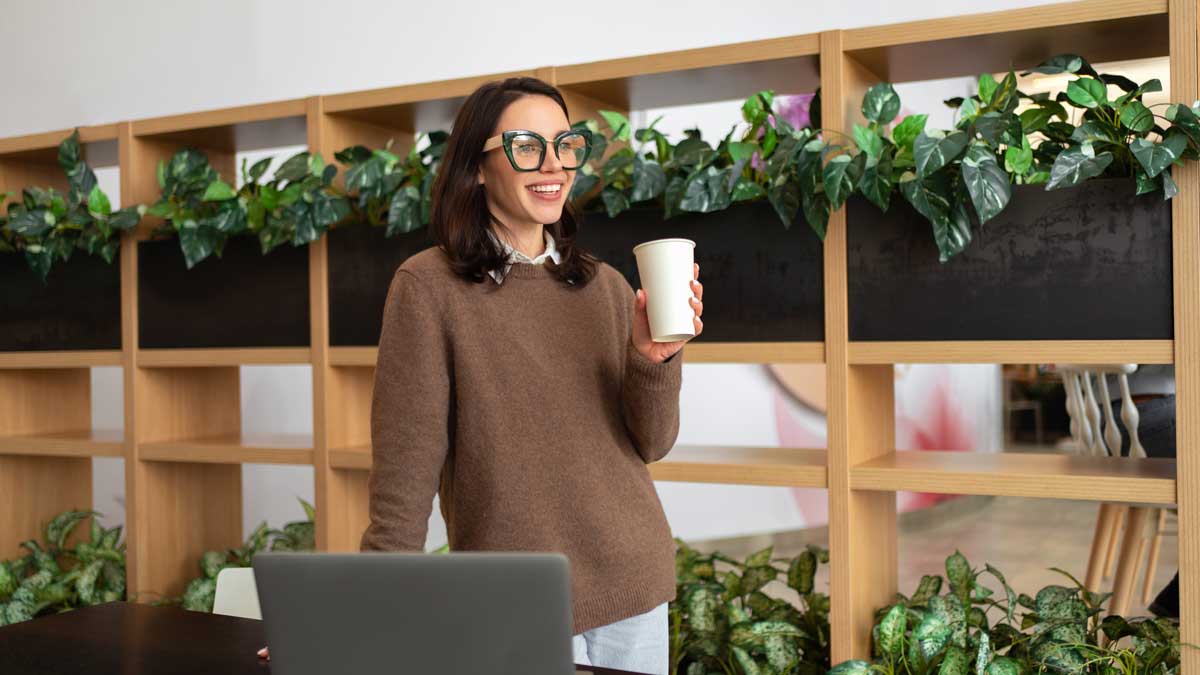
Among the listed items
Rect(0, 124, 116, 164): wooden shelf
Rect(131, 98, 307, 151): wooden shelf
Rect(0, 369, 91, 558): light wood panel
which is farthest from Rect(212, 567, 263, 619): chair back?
Rect(0, 369, 91, 558): light wood panel

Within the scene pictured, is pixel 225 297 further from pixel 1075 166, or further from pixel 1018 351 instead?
pixel 1075 166

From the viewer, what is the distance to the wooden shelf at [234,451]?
3.01 m

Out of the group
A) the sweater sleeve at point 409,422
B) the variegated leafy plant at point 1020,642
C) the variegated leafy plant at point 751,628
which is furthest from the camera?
the variegated leafy plant at point 751,628

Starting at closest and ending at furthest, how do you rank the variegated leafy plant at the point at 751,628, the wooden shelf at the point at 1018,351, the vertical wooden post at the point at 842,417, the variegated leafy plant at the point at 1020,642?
the wooden shelf at the point at 1018,351 < the variegated leafy plant at the point at 1020,642 < the vertical wooden post at the point at 842,417 < the variegated leafy plant at the point at 751,628

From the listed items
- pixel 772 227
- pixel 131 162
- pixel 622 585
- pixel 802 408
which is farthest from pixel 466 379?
pixel 802 408

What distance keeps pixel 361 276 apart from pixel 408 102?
0.47 metres

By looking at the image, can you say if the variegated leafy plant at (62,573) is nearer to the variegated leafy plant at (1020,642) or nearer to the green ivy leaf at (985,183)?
the variegated leafy plant at (1020,642)

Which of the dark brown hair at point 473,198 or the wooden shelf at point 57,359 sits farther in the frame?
the wooden shelf at point 57,359

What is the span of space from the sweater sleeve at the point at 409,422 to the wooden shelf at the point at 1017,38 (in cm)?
133

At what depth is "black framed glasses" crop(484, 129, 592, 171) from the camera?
1472mm

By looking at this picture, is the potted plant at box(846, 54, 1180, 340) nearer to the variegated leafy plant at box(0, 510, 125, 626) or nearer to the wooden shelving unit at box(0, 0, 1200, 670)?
the wooden shelving unit at box(0, 0, 1200, 670)

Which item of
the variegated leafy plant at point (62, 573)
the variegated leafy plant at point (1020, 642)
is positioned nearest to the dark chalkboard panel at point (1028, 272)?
the variegated leafy plant at point (1020, 642)

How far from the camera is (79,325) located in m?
3.37

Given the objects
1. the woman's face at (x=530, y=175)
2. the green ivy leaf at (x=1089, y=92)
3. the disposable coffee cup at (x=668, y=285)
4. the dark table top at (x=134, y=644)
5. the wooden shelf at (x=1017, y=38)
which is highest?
the wooden shelf at (x=1017, y=38)
